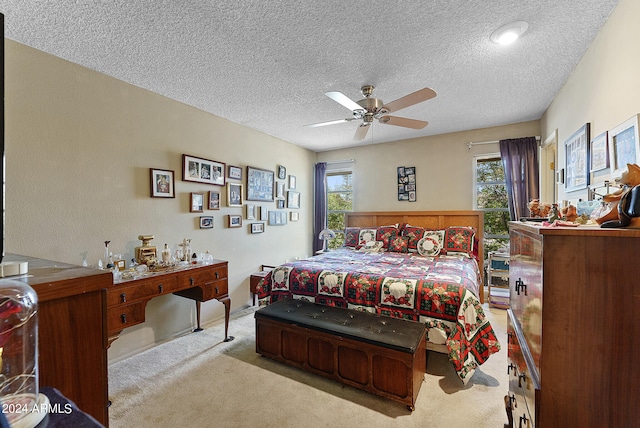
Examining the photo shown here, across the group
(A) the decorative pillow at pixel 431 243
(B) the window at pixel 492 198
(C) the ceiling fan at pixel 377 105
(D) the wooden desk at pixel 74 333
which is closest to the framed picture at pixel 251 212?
(C) the ceiling fan at pixel 377 105

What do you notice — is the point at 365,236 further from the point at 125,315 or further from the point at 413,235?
the point at 125,315

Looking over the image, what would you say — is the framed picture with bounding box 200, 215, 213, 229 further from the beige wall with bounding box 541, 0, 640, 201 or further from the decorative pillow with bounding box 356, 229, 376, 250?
the beige wall with bounding box 541, 0, 640, 201

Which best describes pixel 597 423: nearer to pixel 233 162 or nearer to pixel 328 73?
pixel 328 73

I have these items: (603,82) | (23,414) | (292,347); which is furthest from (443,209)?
(23,414)

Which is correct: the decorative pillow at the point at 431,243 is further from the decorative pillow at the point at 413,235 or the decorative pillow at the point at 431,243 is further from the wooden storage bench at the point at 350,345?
the wooden storage bench at the point at 350,345

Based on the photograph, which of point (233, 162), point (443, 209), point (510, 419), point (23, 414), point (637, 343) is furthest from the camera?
point (443, 209)

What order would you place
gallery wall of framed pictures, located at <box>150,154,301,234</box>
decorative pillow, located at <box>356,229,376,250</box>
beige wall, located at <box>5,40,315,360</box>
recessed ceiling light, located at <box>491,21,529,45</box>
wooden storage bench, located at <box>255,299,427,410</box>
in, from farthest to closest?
decorative pillow, located at <box>356,229,376,250</box> < gallery wall of framed pictures, located at <box>150,154,301,234</box> < beige wall, located at <box>5,40,315,360</box> < wooden storage bench, located at <box>255,299,427,410</box> < recessed ceiling light, located at <box>491,21,529,45</box>

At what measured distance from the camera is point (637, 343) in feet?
2.59

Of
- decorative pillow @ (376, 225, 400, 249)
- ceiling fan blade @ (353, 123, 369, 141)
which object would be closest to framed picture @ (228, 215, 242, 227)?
ceiling fan blade @ (353, 123, 369, 141)

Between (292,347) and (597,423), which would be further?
(292,347)

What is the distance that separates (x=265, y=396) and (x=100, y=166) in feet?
7.95

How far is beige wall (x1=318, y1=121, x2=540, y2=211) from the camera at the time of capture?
13.5 feet

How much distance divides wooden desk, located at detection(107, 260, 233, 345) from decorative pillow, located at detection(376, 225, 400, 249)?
237 centimetres

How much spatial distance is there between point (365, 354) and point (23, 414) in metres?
1.87
